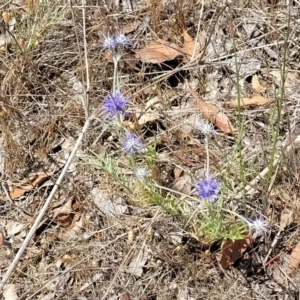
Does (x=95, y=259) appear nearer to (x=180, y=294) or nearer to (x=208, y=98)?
(x=180, y=294)

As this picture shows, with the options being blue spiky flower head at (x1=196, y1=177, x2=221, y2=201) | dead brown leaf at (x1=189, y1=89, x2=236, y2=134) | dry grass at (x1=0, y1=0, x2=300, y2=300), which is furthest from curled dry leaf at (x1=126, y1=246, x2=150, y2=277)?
dead brown leaf at (x1=189, y1=89, x2=236, y2=134)

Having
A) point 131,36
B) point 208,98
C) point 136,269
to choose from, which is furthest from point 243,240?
point 131,36

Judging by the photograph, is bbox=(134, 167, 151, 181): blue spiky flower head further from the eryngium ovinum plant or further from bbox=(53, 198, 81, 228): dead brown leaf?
bbox=(53, 198, 81, 228): dead brown leaf

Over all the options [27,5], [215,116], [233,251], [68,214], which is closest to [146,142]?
[215,116]

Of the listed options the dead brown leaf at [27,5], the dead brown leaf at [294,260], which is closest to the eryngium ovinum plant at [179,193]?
the dead brown leaf at [294,260]

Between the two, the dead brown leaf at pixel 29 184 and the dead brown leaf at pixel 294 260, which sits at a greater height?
the dead brown leaf at pixel 29 184

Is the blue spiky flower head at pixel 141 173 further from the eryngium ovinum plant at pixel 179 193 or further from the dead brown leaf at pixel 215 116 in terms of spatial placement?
the dead brown leaf at pixel 215 116

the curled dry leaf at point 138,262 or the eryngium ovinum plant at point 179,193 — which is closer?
the eryngium ovinum plant at point 179,193
